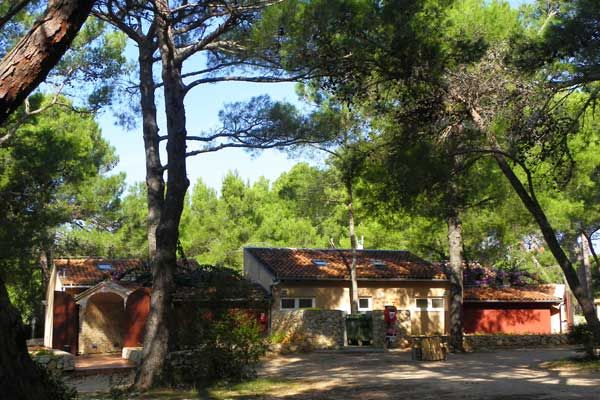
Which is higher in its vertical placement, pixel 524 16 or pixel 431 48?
pixel 524 16

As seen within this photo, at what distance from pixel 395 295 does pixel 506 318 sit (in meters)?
5.39

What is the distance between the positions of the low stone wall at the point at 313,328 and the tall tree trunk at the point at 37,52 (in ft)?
63.4

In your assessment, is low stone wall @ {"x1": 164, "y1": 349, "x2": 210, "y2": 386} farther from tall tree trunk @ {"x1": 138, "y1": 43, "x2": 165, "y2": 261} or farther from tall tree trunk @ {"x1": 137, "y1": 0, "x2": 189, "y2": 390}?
tall tree trunk @ {"x1": 138, "y1": 43, "x2": 165, "y2": 261}

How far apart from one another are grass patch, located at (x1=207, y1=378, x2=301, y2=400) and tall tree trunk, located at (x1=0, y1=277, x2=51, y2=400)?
7141 mm

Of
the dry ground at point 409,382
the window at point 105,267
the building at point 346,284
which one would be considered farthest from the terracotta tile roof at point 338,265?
the dry ground at point 409,382

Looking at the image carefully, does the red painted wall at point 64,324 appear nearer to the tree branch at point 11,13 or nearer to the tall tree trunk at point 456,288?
the tall tree trunk at point 456,288

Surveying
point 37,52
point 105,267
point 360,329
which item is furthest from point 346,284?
point 37,52

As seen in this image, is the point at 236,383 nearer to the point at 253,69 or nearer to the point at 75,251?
the point at 253,69

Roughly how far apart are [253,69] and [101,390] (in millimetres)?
8022

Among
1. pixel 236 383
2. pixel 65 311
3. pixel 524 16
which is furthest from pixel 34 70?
pixel 65 311

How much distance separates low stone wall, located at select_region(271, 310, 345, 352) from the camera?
75.4 feet

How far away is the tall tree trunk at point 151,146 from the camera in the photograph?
17875 mm

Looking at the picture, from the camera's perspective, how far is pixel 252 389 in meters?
12.2

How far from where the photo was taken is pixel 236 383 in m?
13.0
